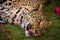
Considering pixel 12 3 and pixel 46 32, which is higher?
pixel 12 3

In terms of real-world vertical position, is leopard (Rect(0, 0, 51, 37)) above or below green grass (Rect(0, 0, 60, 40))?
above

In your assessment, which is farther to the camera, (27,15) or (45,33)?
(27,15)

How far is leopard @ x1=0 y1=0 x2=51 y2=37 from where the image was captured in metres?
5.82

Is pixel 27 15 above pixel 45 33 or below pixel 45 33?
above

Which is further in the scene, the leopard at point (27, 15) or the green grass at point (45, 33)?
the leopard at point (27, 15)

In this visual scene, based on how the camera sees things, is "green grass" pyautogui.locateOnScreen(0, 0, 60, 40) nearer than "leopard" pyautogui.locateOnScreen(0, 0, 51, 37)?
Yes

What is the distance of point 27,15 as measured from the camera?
610cm

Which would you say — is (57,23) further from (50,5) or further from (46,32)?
(50,5)

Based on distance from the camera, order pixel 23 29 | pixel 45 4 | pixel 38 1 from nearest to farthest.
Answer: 1. pixel 23 29
2. pixel 38 1
3. pixel 45 4

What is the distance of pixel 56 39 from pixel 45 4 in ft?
5.64

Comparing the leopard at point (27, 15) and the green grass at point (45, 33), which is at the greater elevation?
the leopard at point (27, 15)

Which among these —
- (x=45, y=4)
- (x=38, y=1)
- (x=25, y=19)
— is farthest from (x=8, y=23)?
(x=45, y=4)

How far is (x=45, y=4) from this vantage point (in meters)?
7.19

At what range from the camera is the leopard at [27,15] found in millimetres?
5815
